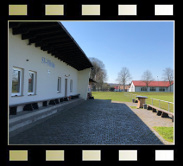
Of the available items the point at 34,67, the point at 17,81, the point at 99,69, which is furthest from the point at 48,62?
the point at 99,69

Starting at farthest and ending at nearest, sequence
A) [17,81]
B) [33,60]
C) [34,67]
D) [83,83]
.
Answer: [83,83] → [34,67] → [33,60] → [17,81]

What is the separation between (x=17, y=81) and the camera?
5.84 m

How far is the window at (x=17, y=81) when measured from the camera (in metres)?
5.51

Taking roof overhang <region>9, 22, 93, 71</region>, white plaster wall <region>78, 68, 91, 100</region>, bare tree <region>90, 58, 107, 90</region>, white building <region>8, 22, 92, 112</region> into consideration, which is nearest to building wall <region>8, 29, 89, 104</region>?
white building <region>8, 22, 92, 112</region>

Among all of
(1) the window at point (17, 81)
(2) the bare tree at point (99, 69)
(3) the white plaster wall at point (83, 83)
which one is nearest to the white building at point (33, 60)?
(1) the window at point (17, 81)

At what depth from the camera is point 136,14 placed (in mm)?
2758

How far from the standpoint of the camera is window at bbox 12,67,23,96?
5.51 meters

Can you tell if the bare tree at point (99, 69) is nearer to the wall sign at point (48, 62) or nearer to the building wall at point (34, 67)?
the building wall at point (34, 67)

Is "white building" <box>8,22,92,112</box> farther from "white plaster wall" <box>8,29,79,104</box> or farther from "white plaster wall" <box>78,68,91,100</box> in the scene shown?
"white plaster wall" <box>78,68,91,100</box>

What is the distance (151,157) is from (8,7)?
390cm

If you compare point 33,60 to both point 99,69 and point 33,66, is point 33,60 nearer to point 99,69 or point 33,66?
point 33,66

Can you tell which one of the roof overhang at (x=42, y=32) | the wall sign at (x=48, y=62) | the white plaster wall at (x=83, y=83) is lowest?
the white plaster wall at (x=83, y=83)
